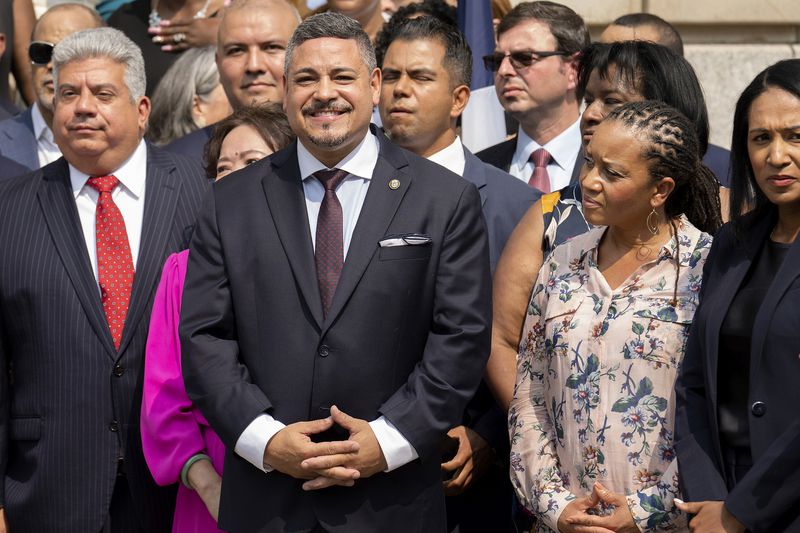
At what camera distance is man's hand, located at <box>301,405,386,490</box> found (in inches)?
147

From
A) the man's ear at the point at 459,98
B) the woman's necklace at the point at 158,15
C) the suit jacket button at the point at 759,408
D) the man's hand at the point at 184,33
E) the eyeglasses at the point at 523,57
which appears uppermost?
the woman's necklace at the point at 158,15

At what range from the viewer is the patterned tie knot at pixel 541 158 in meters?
5.92

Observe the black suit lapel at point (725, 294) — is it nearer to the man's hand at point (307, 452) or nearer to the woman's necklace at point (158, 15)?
the man's hand at point (307, 452)

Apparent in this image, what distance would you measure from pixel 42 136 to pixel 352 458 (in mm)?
3493

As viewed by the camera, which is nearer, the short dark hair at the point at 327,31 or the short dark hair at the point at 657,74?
the short dark hair at the point at 327,31

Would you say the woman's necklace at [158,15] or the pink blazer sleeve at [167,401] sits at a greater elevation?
the woman's necklace at [158,15]

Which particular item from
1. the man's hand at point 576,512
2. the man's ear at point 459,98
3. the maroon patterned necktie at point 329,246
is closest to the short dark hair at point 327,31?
the maroon patterned necktie at point 329,246

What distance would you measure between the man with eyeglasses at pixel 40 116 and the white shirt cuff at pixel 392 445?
3099mm

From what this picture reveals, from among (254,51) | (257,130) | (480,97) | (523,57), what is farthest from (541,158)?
(257,130)

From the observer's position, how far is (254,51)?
6.02 metres

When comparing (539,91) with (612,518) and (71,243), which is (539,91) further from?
(612,518)

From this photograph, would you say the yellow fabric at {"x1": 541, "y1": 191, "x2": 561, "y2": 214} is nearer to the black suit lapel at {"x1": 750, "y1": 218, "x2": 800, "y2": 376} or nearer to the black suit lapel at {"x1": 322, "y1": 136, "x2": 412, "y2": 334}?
the black suit lapel at {"x1": 322, "y1": 136, "x2": 412, "y2": 334}

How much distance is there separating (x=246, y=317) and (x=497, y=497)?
1345 millimetres

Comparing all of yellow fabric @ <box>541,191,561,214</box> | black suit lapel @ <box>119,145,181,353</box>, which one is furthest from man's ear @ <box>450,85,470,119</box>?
black suit lapel @ <box>119,145,181,353</box>
